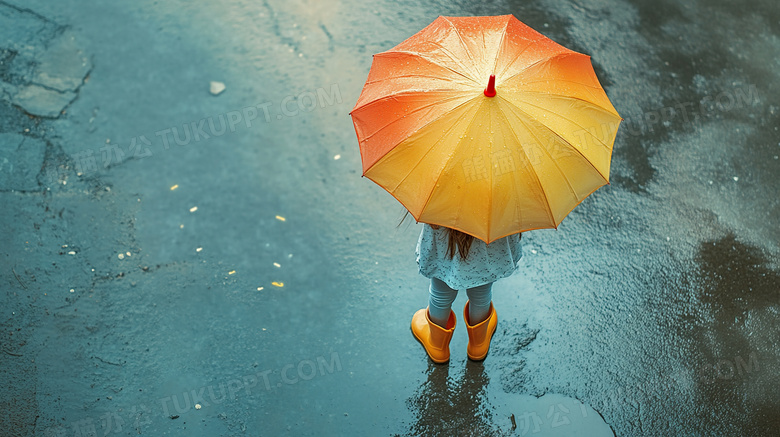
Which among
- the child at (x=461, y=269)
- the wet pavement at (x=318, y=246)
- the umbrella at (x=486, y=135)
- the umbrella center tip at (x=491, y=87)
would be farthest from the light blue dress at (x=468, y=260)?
the wet pavement at (x=318, y=246)

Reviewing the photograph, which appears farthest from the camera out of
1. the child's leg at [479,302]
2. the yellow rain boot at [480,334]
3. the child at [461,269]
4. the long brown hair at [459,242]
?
the yellow rain boot at [480,334]

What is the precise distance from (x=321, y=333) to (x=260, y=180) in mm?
1292

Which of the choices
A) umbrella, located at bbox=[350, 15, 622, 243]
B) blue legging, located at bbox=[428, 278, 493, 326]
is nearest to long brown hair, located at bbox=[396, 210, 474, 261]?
umbrella, located at bbox=[350, 15, 622, 243]

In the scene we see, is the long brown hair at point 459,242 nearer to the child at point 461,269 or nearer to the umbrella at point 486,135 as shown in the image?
the child at point 461,269

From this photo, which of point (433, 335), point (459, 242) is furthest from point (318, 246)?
point (459, 242)

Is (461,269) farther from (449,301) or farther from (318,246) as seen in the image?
(318,246)

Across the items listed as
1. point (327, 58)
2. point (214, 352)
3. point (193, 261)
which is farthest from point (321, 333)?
point (327, 58)

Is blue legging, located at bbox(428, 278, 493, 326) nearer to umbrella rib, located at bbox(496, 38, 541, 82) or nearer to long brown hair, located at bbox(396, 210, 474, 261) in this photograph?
long brown hair, located at bbox(396, 210, 474, 261)

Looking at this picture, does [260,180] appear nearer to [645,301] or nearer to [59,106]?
[59,106]

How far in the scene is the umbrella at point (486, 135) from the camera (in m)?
2.55

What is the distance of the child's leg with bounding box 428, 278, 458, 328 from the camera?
332cm

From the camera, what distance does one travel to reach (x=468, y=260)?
3.00 m

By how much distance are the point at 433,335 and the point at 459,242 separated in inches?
37.2

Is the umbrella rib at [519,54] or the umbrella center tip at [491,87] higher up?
the umbrella center tip at [491,87]
